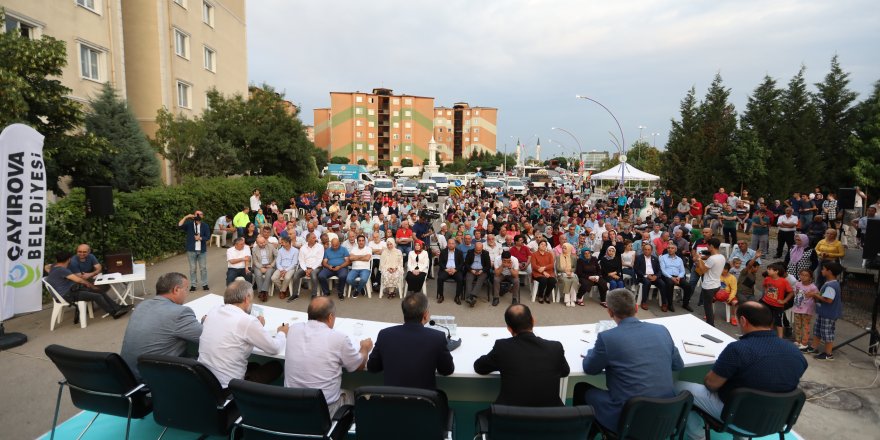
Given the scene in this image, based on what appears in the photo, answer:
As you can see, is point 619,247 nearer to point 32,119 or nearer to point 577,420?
point 577,420

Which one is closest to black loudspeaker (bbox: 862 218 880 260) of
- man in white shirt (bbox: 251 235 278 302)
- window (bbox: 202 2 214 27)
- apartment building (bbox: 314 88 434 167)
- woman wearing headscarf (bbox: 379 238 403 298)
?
woman wearing headscarf (bbox: 379 238 403 298)

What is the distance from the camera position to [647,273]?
8.42 meters

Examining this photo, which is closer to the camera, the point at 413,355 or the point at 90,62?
the point at 413,355

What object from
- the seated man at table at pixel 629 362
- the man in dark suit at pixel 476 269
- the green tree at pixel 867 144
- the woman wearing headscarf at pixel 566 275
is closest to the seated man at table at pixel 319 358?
the seated man at table at pixel 629 362

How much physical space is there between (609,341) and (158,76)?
22.8 meters

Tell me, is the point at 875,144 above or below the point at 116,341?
above

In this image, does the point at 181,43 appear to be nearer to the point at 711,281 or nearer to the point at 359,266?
the point at 359,266

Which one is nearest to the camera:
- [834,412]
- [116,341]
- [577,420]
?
[577,420]

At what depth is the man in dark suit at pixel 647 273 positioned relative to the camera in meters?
8.32

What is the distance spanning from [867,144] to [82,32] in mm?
34211

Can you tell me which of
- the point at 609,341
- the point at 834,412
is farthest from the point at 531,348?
the point at 834,412

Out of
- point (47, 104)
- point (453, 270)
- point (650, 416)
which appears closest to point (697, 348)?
point (650, 416)

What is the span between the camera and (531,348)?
3027 millimetres

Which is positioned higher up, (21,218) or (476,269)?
(21,218)
